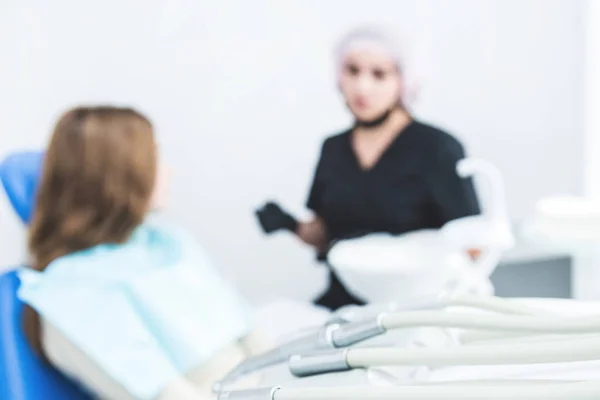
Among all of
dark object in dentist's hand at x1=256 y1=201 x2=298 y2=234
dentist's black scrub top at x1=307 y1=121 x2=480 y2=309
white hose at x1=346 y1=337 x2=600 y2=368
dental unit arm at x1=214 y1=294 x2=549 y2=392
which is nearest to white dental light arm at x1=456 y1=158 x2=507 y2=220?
dentist's black scrub top at x1=307 y1=121 x2=480 y2=309

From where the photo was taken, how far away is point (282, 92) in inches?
45.7

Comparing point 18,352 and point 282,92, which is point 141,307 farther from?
point 282,92

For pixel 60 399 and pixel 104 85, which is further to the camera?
pixel 104 85

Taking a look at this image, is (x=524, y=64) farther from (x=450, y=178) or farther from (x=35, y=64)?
(x=35, y=64)

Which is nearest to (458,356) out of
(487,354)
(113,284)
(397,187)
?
(487,354)

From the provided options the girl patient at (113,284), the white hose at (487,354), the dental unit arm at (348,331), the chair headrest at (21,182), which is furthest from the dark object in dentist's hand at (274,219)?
the white hose at (487,354)

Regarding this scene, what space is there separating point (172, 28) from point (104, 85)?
14 cm

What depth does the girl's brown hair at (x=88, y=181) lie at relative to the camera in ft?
2.96

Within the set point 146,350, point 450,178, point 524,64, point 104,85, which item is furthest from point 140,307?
point 524,64

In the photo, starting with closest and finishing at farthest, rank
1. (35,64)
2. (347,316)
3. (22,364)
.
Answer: (347,316) < (22,364) < (35,64)

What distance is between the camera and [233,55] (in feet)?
3.72

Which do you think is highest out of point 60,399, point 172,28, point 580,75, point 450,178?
point 172,28

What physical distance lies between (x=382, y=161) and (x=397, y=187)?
0.05 meters

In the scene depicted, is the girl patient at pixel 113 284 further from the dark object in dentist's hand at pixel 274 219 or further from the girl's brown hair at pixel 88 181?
the dark object in dentist's hand at pixel 274 219
